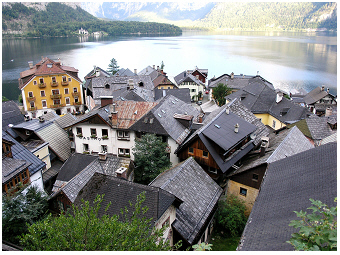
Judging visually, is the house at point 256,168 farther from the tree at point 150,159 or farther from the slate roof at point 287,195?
the tree at point 150,159

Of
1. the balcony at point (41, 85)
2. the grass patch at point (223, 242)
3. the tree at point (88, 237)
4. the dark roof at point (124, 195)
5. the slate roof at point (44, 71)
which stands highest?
the slate roof at point (44, 71)

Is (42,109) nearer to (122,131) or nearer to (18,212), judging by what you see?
(122,131)

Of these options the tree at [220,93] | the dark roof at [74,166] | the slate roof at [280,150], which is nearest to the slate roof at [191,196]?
the slate roof at [280,150]

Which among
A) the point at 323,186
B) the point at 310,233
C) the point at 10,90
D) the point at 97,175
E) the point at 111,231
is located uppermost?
the point at 310,233

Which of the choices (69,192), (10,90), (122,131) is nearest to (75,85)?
(122,131)

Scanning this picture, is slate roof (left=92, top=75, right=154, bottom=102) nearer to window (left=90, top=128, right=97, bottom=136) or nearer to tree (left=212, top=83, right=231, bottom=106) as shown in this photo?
tree (left=212, top=83, right=231, bottom=106)

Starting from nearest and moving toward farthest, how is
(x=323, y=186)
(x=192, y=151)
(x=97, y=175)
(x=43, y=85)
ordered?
(x=323, y=186)
(x=97, y=175)
(x=192, y=151)
(x=43, y=85)

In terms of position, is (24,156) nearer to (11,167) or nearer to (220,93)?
(11,167)

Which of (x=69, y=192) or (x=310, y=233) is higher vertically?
(x=310, y=233)
